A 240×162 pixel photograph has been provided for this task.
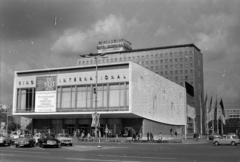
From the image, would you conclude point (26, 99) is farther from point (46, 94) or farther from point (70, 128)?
point (70, 128)

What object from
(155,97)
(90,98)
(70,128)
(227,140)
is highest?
(155,97)

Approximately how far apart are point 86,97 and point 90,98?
1.00 meters

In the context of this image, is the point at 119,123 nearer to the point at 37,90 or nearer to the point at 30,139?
the point at 37,90

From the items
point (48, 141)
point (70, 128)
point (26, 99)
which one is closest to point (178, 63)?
point (70, 128)

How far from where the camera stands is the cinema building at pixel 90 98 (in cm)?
6325

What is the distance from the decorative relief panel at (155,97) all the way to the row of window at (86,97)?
2.64 meters

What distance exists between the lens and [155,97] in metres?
74.1

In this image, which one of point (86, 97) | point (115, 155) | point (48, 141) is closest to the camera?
point (115, 155)

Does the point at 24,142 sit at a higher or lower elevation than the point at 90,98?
lower

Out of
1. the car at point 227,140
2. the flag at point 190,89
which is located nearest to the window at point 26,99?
the car at point 227,140

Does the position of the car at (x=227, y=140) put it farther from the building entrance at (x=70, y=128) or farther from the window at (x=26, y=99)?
the window at (x=26, y=99)

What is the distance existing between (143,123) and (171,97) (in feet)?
76.3

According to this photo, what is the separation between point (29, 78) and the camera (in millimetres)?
71812

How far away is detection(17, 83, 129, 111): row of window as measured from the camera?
207 ft
